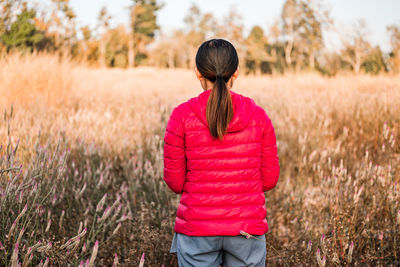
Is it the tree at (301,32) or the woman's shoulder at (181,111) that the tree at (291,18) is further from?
the woman's shoulder at (181,111)

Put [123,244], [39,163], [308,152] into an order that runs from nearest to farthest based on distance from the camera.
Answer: [39,163], [123,244], [308,152]

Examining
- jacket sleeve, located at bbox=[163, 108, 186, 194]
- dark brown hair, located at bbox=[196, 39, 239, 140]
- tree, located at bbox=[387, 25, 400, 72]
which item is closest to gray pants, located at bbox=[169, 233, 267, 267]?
jacket sleeve, located at bbox=[163, 108, 186, 194]

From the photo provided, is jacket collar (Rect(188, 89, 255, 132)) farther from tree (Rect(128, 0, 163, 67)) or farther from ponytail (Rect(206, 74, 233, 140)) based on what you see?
tree (Rect(128, 0, 163, 67))

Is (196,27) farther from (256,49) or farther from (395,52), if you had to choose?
(395,52)

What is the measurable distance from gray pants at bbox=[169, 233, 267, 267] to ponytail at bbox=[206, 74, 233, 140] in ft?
1.58

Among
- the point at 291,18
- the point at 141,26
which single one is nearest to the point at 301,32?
the point at 291,18

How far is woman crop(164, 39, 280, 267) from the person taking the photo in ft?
5.05

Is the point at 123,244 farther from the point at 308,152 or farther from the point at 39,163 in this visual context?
the point at 308,152

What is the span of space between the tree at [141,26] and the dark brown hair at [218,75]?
41775mm

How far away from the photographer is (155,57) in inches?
1783

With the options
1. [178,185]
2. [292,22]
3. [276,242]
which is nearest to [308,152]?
[276,242]

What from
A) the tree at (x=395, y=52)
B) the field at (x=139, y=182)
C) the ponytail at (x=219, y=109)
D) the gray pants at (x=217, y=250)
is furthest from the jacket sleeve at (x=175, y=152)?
the tree at (x=395, y=52)

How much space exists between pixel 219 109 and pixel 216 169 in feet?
0.93

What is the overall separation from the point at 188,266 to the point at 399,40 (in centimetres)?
1230
